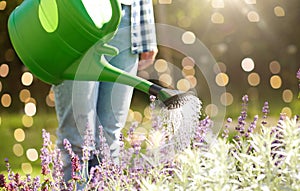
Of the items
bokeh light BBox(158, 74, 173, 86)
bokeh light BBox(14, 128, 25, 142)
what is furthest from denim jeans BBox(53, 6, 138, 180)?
bokeh light BBox(14, 128, 25, 142)

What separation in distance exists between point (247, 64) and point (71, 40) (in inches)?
170

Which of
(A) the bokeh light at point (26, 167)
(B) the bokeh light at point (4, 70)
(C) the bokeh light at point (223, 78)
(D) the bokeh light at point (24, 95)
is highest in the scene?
(C) the bokeh light at point (223, 78)

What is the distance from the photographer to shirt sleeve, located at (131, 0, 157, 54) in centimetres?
252

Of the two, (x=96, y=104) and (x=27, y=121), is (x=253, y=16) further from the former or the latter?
(x=96, y=104)

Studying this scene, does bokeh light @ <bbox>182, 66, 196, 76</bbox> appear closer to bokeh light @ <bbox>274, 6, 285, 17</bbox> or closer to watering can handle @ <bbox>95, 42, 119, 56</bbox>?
bokeh light @ <bbox>274, 6, 285, 17</bbox>

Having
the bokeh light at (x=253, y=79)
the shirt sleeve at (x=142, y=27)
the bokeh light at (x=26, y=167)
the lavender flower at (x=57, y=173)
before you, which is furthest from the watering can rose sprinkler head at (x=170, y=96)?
the bokeh light at (x=253, y=79)

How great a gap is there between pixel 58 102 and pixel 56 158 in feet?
1.23

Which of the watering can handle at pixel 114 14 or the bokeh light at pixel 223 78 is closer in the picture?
the watering can handle at pixel 114 14

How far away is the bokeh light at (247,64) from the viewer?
19.8ft

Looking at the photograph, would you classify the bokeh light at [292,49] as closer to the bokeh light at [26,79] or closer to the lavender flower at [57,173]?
the bokeh light at [26,79]

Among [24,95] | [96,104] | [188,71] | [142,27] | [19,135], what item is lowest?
[96,104]

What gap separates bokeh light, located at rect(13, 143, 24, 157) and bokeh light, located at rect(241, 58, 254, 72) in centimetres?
205

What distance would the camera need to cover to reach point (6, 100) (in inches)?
241

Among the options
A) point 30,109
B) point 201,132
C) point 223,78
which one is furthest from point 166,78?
point 201,132
